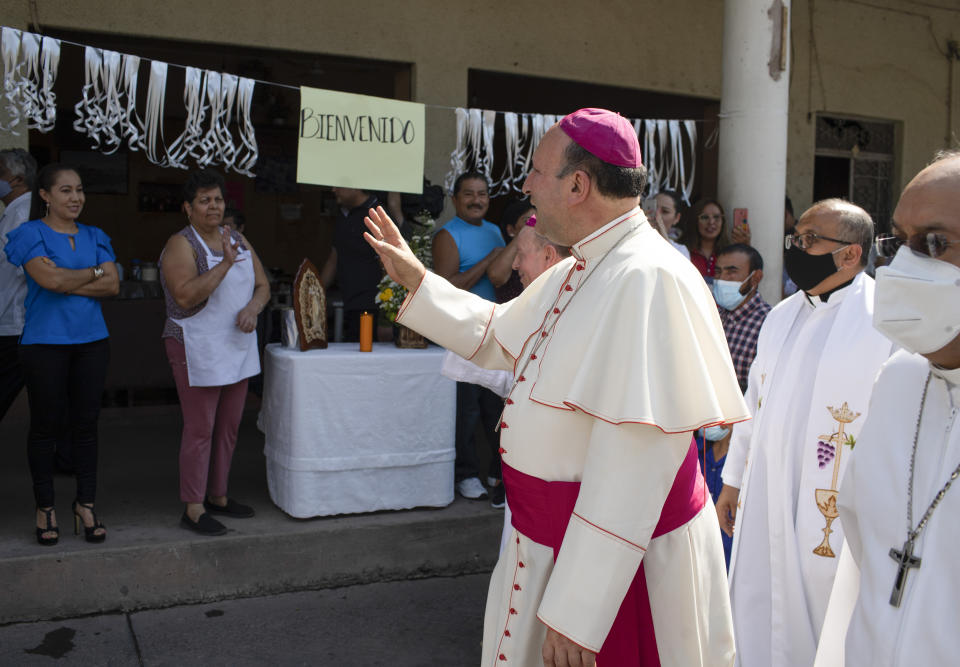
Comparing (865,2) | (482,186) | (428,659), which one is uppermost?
(865,2)

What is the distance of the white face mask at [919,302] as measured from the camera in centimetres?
186

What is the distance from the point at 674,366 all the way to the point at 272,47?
5883 mm

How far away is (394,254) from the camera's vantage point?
2680 mm

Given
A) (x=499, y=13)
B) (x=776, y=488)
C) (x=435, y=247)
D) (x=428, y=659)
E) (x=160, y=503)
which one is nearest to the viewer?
(x=776, y=488)

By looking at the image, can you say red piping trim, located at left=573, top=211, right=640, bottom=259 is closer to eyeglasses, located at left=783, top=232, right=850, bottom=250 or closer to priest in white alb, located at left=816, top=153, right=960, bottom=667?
priest in white alb, located at left=816, top=153, right=960, bottom=667

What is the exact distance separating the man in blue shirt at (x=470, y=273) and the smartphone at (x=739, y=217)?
6.49ft

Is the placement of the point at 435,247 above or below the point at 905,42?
below

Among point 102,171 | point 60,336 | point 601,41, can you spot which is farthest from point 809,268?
point 102,171

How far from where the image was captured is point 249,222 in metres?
13.3

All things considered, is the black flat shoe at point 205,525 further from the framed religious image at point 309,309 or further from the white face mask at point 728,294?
the white face mask at point 728,294

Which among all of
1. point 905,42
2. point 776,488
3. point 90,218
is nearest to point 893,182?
point 905,42

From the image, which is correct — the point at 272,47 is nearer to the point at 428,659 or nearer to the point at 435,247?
the point at 435,247

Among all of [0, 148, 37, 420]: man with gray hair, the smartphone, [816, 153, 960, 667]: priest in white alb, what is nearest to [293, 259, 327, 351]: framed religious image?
[0, 148, 37, 420]: man with gray hair

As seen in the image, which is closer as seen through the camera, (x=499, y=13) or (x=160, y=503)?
(x=160, y=503)
